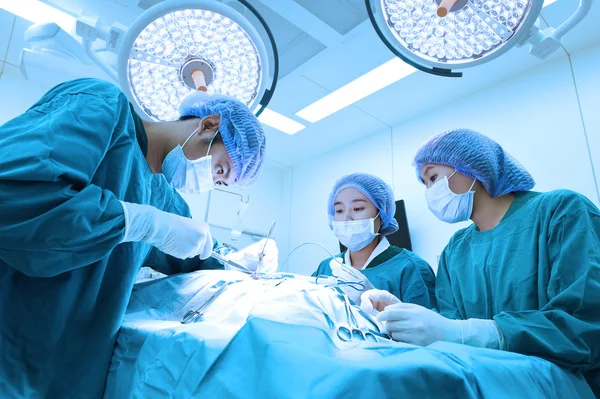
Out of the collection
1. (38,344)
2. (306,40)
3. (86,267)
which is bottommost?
(38,344)

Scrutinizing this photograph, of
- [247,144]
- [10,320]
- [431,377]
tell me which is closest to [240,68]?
[247,144]

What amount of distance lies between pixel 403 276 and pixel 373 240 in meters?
0.30

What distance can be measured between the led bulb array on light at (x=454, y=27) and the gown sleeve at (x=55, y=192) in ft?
2.49

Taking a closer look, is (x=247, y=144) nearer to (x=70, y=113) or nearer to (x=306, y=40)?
(x=70, y=113)

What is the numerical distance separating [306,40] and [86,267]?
1919 millimetres

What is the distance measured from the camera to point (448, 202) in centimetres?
141

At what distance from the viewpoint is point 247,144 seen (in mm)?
1208

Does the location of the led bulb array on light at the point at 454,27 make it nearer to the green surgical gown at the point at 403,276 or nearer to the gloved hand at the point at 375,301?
the gloved hand at the point at 375,301

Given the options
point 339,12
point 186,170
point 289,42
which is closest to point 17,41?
point 289,42

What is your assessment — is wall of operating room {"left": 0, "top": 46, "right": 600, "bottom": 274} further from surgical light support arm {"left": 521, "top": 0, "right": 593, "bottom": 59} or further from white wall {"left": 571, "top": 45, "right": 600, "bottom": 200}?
surgical light support arm {"left": 521, "top": 0, "right": 593, "bottom": 59}

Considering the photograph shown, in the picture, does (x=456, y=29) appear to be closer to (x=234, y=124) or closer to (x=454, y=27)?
(x=454, y=27)

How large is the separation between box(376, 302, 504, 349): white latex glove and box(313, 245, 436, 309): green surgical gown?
0.71m

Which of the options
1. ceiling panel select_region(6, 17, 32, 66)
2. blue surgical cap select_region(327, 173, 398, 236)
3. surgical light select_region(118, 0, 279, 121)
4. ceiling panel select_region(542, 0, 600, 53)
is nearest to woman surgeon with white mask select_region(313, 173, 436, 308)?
blue surgical cap select_region(327, 173, 398, 236)

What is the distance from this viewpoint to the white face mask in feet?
3.72
